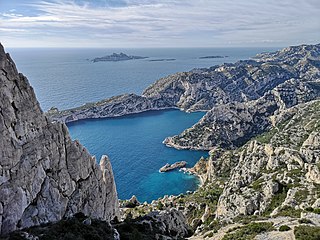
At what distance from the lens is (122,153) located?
116000 millimetres

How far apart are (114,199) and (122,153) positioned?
241ft

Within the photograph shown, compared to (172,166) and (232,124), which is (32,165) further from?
(232,124)

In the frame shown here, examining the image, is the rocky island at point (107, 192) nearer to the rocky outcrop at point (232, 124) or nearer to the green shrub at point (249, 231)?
the green shrub at point (249, 231)

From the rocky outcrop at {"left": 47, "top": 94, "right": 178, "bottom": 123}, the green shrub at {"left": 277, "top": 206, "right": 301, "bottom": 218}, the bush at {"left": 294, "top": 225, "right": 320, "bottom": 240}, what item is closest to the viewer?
the bush at {"left": 294, "top": 225, "right": 320, "bottom": 240}

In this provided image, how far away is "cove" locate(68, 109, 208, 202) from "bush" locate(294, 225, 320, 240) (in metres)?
60.0

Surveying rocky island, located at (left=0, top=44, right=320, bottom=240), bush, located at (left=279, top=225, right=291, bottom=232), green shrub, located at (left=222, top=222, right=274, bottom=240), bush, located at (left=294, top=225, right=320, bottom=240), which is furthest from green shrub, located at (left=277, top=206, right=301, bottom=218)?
bush, located at (left=294, top=225, right=320, bottom=240)

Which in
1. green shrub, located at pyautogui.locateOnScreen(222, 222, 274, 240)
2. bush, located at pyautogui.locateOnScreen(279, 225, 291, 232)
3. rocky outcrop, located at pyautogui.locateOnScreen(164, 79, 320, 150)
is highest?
bush, located at pyautogui.locateOnScreen(279, 225, 291, 232)

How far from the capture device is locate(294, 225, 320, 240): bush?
78.8 feet

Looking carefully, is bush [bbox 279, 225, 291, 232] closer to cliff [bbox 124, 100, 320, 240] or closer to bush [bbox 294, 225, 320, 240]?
cliff [bbox 124, 100, 320, 240]

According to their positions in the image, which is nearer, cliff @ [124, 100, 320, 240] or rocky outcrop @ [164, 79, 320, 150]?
A: cliff @ [124, 100, 320, 240]

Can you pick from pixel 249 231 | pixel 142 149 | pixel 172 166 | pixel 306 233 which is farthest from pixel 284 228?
pixel 142 149

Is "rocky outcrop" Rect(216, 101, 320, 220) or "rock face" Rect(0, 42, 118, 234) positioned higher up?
"rock face" Rect(0, 42, 118, 234)


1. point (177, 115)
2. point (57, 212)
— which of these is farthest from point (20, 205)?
point (177, 115)

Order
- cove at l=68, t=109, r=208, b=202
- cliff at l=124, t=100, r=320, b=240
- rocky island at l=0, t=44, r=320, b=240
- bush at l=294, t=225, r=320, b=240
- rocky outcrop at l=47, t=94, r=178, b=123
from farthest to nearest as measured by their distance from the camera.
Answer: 1. rocky outcrop at l=47, t=94, r=178, b=123
2. cove at l=68, t=109, r=208, b=202
3. cliff at l=124, t=100, r=320, b=240
4. rocky island at l=0, t=44, r=320, b=240
5. bush at l=294, t=225, r=320, b=240
